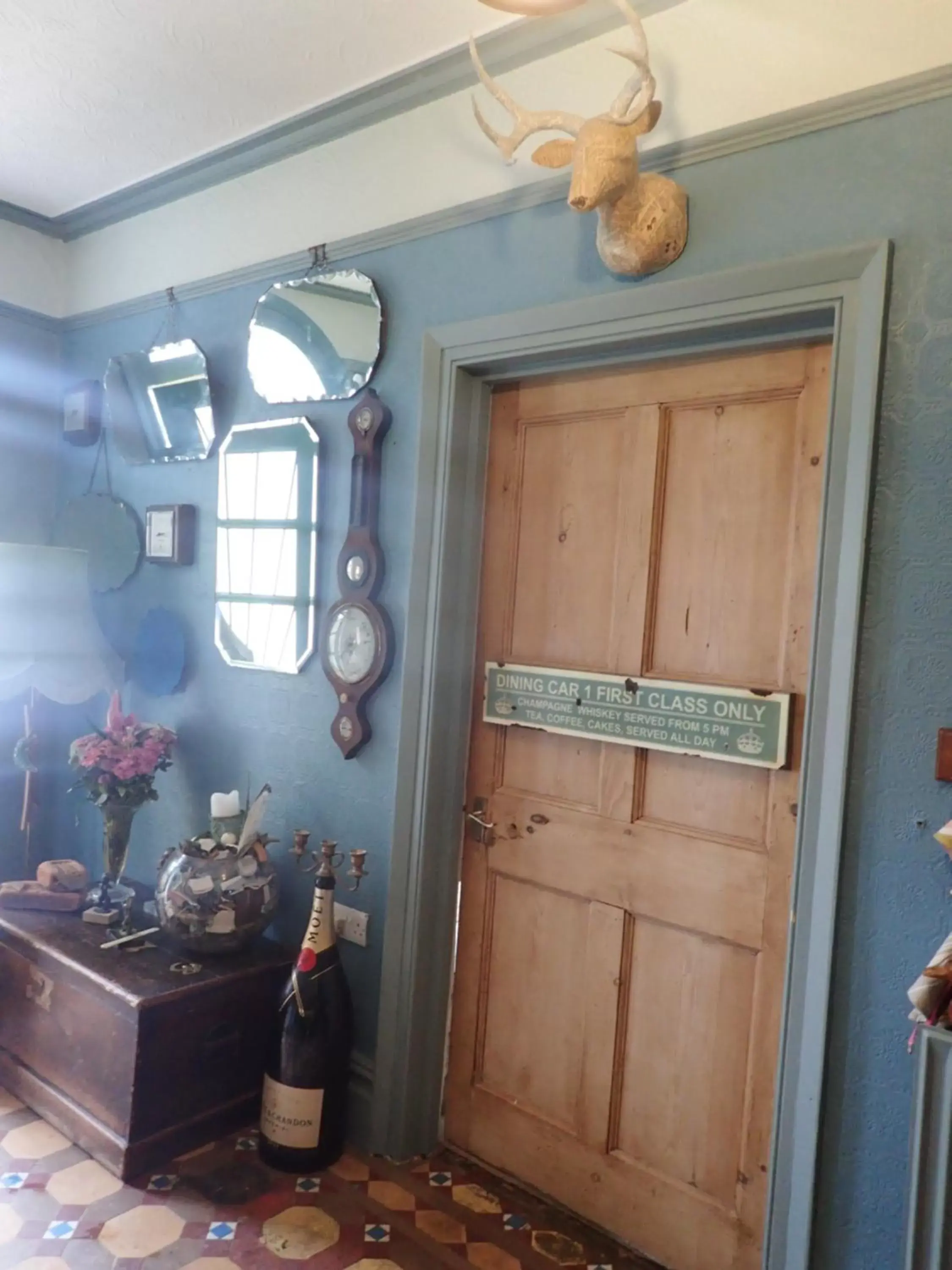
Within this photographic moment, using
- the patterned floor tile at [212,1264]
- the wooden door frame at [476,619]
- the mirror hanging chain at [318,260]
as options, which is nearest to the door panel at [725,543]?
the wooden door frame at [476,619]

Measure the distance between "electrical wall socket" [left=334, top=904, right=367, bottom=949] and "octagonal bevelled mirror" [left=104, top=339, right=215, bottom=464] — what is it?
1.39 m

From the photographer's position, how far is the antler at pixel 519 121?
5.82 feet

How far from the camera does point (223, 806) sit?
7.97 feet

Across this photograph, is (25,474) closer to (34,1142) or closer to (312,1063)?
(34,1142)

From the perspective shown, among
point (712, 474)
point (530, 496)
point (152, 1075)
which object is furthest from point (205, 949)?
point (712, 474)

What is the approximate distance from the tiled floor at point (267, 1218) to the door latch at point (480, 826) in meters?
0.78

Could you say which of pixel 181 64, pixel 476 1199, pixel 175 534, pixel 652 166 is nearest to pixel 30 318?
pixel 175 534

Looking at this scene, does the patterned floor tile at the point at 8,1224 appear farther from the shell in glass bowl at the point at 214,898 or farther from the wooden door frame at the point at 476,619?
the wooden door frame at the point at 476,619

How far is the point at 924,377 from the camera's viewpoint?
1.53 meters

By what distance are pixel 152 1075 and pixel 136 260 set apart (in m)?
2.45

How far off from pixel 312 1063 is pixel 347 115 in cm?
232

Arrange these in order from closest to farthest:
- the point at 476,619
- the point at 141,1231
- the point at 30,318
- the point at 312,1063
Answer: the point at 141,1231 → the point at 312,1063 → the point at 476,619 → the point at 30,318

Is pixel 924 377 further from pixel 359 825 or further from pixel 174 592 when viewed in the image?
pixel 174 592

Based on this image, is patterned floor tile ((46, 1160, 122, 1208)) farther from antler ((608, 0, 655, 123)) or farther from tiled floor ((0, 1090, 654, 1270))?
antler ((608, 0, 655, 123))
